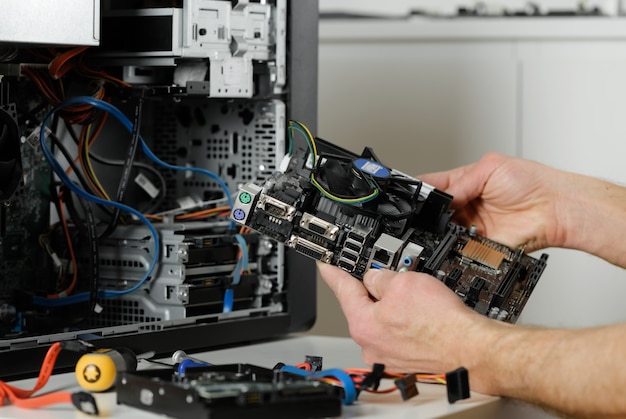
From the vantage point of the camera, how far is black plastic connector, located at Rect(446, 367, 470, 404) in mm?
1148

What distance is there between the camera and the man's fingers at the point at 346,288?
4.36ft

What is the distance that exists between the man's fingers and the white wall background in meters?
1.51

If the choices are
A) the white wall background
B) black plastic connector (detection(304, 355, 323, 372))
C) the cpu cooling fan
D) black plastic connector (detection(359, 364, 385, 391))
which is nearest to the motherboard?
the cpu cooling fan

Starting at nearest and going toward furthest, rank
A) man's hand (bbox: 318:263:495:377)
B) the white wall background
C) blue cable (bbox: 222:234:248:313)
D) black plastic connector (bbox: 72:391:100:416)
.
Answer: black plastic connector (bbox: 72:391:100:416)
man's hand (bbox: 318:263:495:377)
blue cable (bbox: 222:234:248:313)
the white wall background

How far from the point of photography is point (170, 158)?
1801 millimetres

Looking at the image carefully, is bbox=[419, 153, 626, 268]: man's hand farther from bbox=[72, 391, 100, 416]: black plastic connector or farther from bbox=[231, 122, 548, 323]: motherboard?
bbox=[72, 391, 100, 416]: black plastic connector

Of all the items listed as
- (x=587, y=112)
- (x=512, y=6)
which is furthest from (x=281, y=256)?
(x=512, y=6)

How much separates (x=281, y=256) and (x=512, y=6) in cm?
216

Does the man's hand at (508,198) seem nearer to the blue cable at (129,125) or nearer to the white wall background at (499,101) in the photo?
the blue cable at (129,125)

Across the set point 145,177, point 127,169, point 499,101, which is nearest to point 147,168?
point 145,177

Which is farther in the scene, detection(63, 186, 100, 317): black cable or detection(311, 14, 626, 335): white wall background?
detection(311, 14, 626, 335): white wall background

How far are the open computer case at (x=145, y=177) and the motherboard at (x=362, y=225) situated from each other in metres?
0.21

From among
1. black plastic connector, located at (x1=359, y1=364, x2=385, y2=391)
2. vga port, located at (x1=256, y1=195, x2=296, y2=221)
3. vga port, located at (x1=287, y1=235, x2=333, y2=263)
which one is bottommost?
black plastic connector, located at (x1=359, y1=364, x2=385, y2=391)

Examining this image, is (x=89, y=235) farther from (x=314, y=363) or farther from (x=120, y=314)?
(x=314, y=363)
